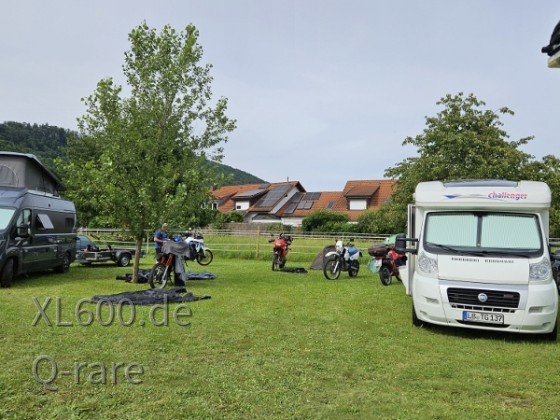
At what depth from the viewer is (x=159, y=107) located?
521 inches

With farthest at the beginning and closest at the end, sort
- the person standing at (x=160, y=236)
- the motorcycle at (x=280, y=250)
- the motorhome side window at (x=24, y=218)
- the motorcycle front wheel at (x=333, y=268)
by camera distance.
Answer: the motorcycle at (x=280, y=250) → the motorcycle front wheel at (x=333, y=268) → the person standing at (x=160, y=236) → the motorhome side window at (x=24, y=218)

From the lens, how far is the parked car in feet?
54.7

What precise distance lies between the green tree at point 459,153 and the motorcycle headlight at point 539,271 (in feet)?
58.2

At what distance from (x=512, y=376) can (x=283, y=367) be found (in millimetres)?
2346

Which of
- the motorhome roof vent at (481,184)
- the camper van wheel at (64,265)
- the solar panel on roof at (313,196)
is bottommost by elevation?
the camper van wheel at (64,265)

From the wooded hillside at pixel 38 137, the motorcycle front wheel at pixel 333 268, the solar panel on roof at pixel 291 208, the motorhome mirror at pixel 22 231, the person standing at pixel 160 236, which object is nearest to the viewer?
the motorhome mirror at pixel 22 231

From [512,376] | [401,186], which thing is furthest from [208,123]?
[401,186]

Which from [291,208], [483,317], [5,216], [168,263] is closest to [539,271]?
[483,317]

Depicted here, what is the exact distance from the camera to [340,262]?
14219 mm

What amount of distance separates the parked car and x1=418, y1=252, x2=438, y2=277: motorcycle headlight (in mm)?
12845

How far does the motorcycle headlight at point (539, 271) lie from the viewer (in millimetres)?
6504

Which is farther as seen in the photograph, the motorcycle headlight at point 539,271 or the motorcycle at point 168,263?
the motorcycle at point 168,263

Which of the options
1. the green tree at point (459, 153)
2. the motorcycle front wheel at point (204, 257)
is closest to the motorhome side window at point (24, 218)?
the motorcycle front wheel at point (204, 257)

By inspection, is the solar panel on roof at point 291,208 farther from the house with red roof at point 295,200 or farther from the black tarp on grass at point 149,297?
the black tarp on grass at point 149,297
